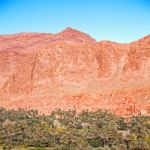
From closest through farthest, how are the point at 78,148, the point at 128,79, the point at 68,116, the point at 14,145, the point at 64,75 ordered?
1. the point at 78,148
2. the point at 14,145
3. the point at 68,116
4. the point at 128,79
5. the point at 64,75

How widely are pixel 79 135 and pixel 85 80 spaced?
76.3 m

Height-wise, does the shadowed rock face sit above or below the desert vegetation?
above

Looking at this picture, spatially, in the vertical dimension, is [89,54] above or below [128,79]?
above

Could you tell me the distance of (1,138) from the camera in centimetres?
8800

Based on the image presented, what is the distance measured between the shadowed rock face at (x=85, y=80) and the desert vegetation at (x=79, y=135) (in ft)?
96.0

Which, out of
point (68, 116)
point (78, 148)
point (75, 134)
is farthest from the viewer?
point (68, 116)

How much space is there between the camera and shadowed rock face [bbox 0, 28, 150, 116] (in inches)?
5364

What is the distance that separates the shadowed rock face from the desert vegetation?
2926 centimetres

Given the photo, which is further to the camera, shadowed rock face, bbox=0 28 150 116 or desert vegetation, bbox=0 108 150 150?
shadowed rock face, bbox=0 28 150 116

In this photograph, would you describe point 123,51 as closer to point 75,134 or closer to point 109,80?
point 109,80

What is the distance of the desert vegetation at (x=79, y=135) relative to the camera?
74.8m

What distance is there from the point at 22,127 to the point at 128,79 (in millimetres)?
66319

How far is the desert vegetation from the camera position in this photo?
74812 mm

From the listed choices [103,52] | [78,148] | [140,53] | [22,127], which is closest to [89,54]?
[103,52]
